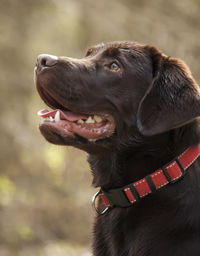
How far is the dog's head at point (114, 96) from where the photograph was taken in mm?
3371

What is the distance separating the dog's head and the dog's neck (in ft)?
0.30

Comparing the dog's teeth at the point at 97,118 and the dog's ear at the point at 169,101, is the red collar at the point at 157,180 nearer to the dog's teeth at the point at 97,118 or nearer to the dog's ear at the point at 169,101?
the dog's ear at the point at 169,101

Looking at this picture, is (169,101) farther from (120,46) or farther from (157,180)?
(120,46)

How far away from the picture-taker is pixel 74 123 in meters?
3.47

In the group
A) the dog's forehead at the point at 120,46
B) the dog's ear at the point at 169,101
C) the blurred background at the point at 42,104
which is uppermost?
the dog's forehead at the point at 120,46

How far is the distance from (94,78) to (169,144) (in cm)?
67

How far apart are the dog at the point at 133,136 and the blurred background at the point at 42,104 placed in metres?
3.10

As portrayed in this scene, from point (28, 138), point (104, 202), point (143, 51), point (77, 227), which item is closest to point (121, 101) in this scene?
point (143, 51)

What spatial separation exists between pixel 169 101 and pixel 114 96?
39 cm

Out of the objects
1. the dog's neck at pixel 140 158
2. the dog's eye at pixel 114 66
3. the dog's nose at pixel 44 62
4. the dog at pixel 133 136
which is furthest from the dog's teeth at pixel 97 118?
the dog's nose at pixel 44 62

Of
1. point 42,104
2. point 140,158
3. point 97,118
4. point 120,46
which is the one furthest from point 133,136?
point 42,104

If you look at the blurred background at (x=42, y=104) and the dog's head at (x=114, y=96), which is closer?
the dog's head at (x=114, y=96)

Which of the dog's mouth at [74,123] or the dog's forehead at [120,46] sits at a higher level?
the dog's forehead at [120,46]

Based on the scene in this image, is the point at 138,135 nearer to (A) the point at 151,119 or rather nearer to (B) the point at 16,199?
(A) the point at 151,119
